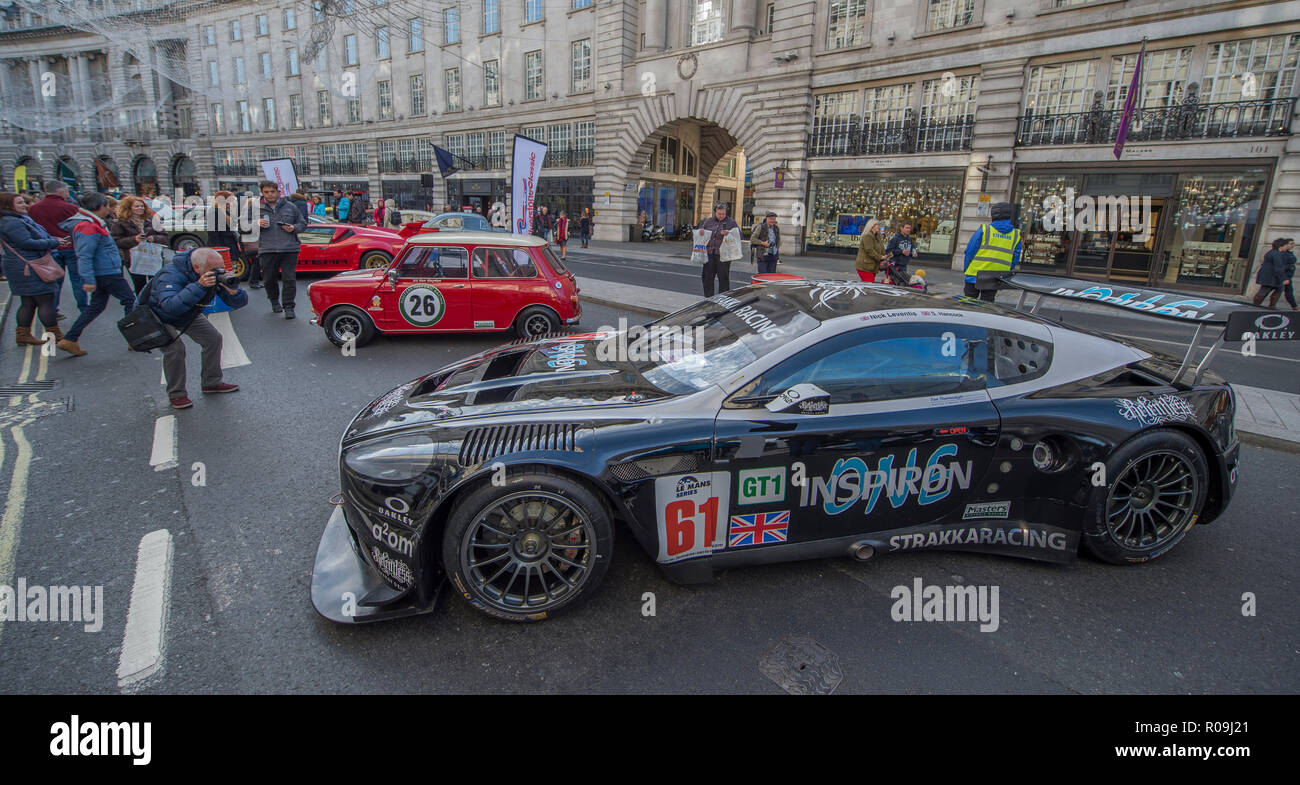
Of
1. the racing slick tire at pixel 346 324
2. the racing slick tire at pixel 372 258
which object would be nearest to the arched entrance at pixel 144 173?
the racing slick tire at pixel 372 258

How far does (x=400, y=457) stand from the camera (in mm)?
2631

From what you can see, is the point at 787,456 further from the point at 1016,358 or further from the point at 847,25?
the point at 847,25

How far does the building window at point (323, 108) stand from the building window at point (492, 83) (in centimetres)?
1676

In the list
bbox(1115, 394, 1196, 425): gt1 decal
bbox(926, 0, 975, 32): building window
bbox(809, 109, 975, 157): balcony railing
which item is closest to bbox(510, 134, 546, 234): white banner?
bbox(1115, 394, 1196, 425): gt1 decal

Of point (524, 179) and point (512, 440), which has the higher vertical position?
point (524, 179)

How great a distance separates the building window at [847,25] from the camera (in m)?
22.6

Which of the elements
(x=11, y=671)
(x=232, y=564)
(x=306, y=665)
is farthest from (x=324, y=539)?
(x=11, y=671)

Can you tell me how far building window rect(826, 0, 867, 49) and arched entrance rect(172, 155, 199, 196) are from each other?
57.9m

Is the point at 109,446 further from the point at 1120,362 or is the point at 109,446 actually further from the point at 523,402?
the point at 1120,362

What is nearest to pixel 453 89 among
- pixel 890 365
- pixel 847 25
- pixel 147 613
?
pixel 847 25

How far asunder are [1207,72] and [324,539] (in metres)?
23.5

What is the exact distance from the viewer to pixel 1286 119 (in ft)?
50.8

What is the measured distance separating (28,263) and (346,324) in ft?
10.6

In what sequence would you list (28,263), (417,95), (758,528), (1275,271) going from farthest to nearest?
(417,95)
(1275,271)
(28,263)
(758,528)
